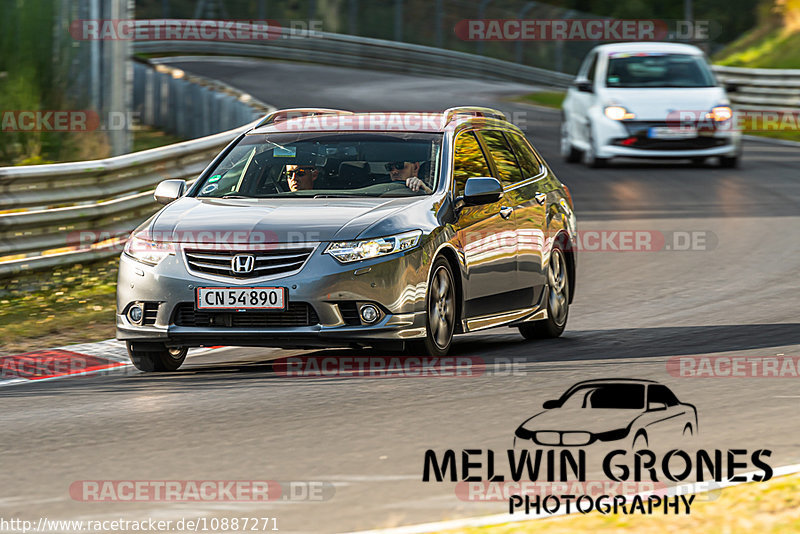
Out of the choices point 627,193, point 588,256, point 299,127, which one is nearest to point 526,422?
point 299,127

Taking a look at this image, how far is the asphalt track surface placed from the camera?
251 inches

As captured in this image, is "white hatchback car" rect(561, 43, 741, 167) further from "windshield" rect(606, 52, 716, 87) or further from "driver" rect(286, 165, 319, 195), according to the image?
"driver" rect(286, 165, 319, 195)

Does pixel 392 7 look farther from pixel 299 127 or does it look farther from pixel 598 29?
pixel 299 127

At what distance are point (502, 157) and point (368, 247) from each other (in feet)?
7.75

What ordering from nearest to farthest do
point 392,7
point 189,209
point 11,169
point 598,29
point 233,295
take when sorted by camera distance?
point 233,295 < point 189,209 < point 11,169 < point 392,7 < point 598,29

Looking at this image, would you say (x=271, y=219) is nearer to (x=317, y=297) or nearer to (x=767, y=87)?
(x=317, y=297)

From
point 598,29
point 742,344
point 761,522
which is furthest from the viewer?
point 598,29

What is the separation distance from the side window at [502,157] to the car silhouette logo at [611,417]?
2.69 meters

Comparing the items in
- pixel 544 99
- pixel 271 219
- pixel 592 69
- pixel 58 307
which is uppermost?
pixel 592 69

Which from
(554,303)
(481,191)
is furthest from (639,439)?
(554,303)

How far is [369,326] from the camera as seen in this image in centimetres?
927

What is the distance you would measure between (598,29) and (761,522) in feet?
159

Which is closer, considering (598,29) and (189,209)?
(189,209)

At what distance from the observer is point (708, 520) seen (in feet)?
18.6
